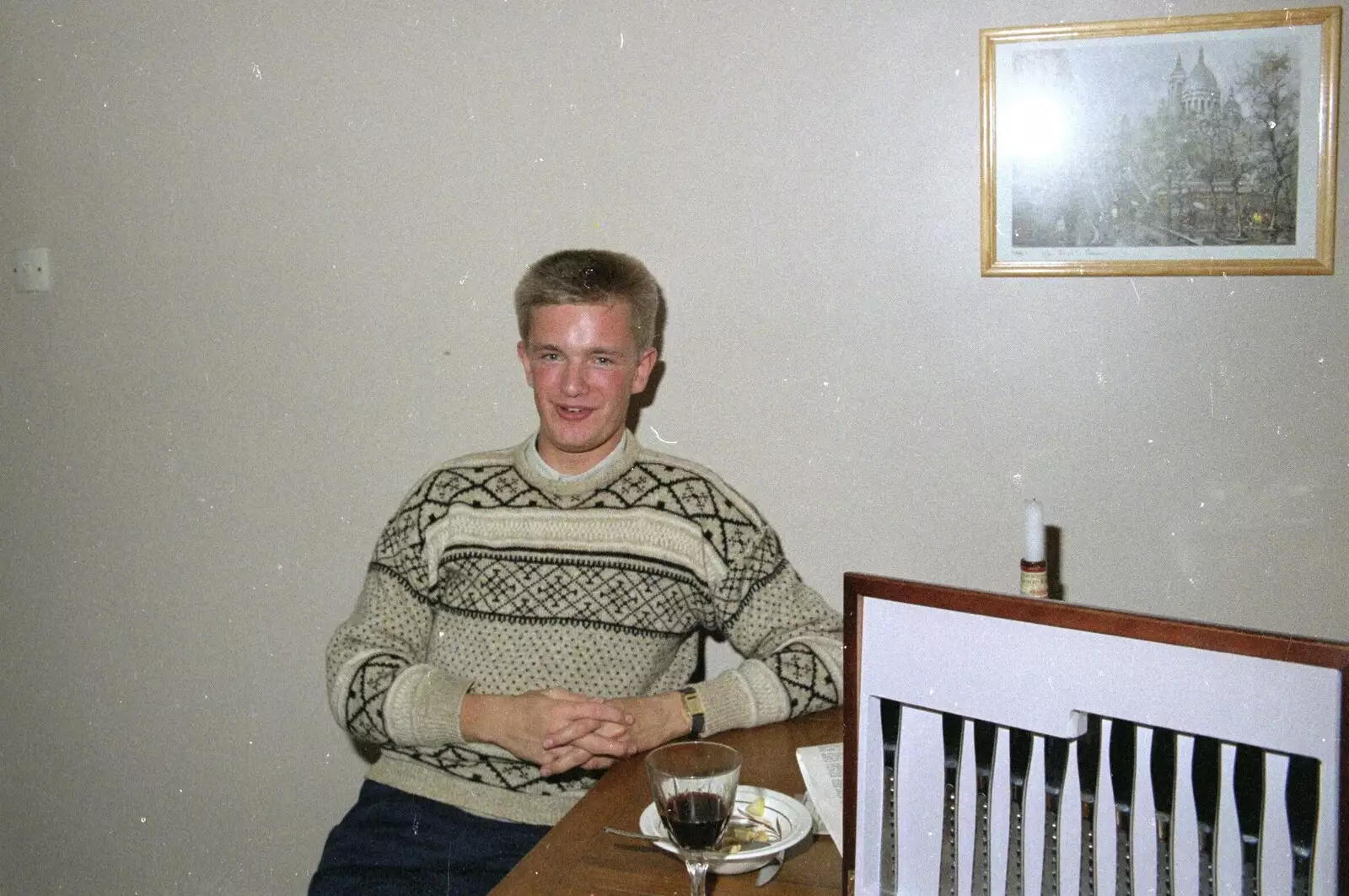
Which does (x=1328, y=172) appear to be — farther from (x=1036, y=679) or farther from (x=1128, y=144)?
(x=1036, y=679)

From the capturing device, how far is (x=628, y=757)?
139cm

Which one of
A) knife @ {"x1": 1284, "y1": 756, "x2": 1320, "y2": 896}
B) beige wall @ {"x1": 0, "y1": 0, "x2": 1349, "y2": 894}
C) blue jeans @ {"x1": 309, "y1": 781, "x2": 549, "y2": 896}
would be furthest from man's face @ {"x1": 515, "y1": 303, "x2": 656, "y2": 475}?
Answer: knife @ {"x1": 1284, "y1": 756, "x2": 1320, "y2": 896}

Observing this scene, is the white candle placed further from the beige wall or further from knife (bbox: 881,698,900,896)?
the beige wall

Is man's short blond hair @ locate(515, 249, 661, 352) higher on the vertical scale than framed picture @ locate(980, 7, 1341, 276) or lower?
lower

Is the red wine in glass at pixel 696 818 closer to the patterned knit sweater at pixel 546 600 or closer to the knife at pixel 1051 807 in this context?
the knife at pixel 1051 807

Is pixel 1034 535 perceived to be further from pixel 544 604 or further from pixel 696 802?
pixel 544 604

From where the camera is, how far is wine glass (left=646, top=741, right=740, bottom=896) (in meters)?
0.96

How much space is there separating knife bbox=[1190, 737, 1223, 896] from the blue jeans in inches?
40.1

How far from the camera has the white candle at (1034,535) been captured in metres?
0.98

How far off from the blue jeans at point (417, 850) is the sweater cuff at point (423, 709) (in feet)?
0.43

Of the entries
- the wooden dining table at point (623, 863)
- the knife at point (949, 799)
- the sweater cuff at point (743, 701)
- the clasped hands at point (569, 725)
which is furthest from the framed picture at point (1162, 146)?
the knife at point (949, 799)

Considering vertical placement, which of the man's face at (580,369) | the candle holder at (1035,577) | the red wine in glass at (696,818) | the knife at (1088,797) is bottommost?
the red wine in glass at (696,818)

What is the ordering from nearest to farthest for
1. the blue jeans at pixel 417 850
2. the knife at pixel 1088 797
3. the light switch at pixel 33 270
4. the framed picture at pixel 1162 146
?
the knife at pixel 1088 797 < the blue jeans at pixel 417 850 < the framed picture at pixel 1162 146 < the light switch at pixel 33 270

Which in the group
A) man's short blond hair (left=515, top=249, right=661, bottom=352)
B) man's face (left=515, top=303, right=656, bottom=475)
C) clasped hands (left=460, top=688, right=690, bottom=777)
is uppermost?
man's short blond hair (left=515, top=249, right=661, bottom=352)
